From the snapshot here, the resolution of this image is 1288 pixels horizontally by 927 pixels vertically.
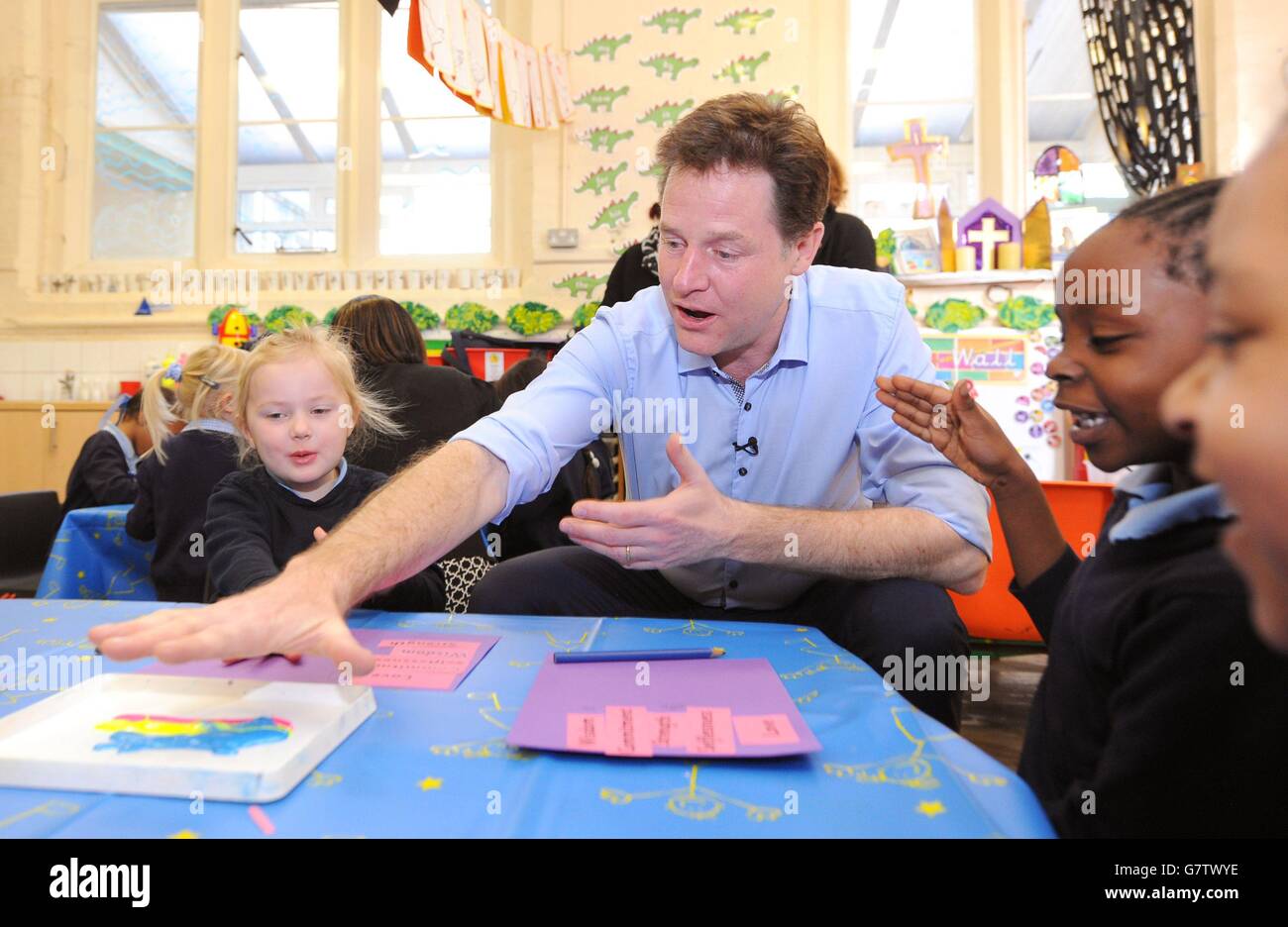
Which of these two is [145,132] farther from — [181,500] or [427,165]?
[181,500]

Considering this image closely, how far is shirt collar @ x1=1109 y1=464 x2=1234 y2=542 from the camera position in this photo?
490 millimetres

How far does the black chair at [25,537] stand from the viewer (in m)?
2.52

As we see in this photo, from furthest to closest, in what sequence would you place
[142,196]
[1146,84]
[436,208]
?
[142,196]
[436,208]
[1146,84]

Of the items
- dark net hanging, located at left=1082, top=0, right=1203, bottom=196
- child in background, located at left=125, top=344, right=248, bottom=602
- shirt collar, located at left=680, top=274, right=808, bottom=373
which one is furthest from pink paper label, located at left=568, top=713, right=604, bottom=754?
dark net hanging, located at left=1082, top=0, right=1203, bottom=196

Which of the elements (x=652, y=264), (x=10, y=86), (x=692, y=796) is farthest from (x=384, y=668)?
(x=10, y=86)

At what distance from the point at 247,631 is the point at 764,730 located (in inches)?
15.4

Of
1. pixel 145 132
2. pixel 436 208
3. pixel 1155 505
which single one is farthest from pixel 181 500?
pixel 145 132

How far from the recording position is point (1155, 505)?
533 mm

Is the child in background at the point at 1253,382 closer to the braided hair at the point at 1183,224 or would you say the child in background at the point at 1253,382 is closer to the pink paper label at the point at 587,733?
the braided hair at the point at 1183,224

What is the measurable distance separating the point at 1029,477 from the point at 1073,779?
0.44 m

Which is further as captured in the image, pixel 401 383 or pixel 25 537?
pixel 25 537

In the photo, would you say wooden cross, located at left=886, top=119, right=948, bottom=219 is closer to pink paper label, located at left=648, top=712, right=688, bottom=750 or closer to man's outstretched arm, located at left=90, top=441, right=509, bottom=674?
man's outstretched arm, located at left=90, top=441, right=509, bottom=674

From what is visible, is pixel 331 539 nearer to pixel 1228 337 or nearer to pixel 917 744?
pixel 917 744

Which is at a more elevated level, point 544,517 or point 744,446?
point 744,446
